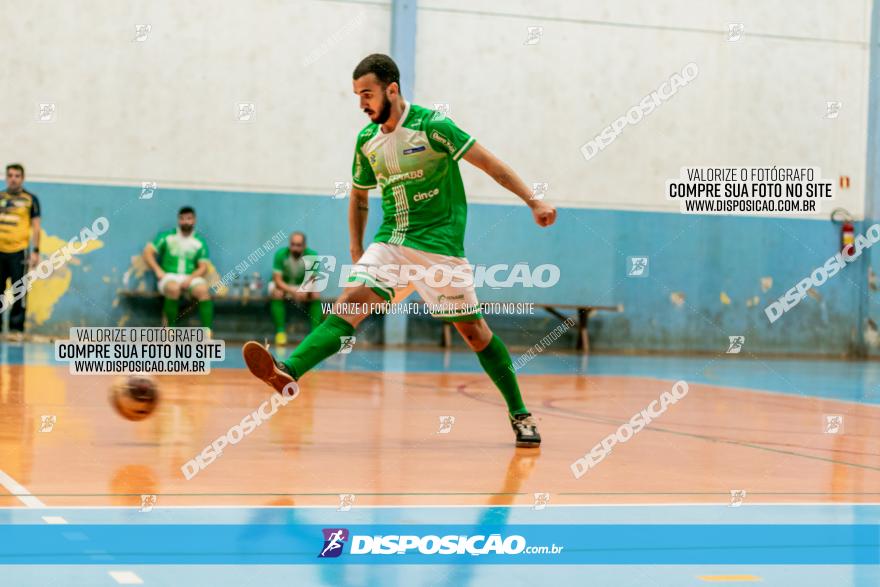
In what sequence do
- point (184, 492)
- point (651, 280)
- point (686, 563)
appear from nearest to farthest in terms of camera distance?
point (686, 563) → point (184, 492) → point (651, 280)

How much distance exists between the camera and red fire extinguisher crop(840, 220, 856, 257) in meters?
22.0

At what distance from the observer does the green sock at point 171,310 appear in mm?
18281

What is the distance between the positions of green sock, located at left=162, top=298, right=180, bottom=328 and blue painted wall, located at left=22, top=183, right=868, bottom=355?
1060 mm

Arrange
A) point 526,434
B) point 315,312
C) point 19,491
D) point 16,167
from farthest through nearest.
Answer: point 315,312 < point 16,167 < point 526,434 < point 19,491

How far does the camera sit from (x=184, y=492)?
496 cm

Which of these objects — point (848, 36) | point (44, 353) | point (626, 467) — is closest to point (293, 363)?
point (626, 467)

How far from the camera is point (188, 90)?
18.9 m

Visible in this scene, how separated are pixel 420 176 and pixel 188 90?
1280 centimetres

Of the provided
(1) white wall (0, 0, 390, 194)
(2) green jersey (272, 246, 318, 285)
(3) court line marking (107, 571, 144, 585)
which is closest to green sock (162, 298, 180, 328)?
(2) green jersey (272, 246, 318, 285)

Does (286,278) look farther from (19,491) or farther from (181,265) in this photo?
(19,491)

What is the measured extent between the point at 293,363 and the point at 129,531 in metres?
2.44

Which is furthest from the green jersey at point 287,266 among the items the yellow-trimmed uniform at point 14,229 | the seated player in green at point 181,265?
the yellow-trimmed uniform at point 14,229

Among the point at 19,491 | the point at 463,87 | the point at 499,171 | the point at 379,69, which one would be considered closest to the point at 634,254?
the point at 463,87

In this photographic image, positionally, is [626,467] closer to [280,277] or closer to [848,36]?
[280,277]
